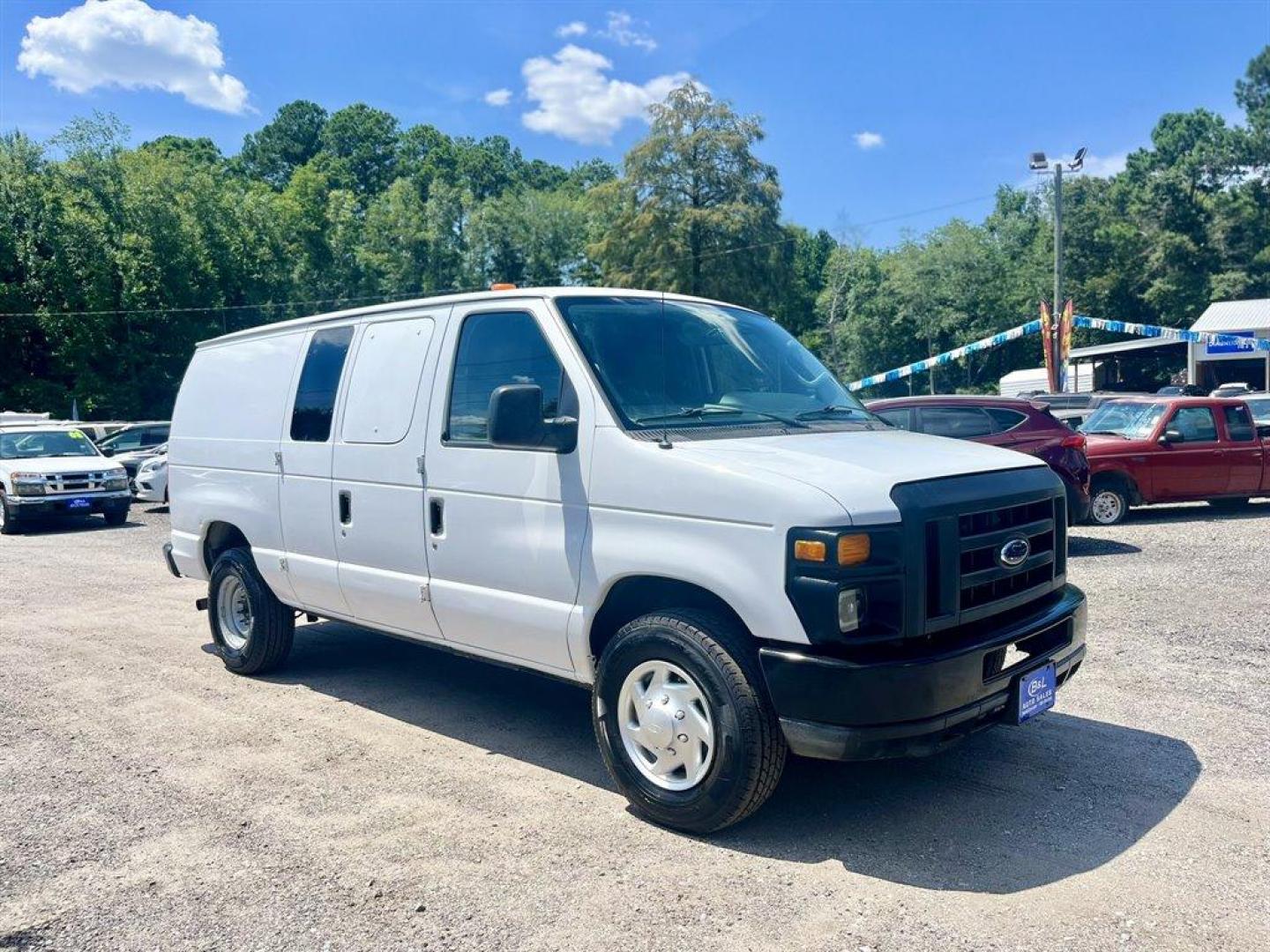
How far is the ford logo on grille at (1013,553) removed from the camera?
13.4ft

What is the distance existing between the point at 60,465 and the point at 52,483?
17.9 inches

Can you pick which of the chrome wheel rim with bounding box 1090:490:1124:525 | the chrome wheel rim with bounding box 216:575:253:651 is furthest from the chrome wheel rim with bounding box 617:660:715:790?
the chrome wheel rim with bounding box 1090:490:1124:525

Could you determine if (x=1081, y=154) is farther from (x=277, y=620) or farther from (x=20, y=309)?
(x=20, y=309)

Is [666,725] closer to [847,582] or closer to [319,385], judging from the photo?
[847,582]

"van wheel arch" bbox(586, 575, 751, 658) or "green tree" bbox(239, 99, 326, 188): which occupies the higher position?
"green tree" bbox(239, 99, 326, 188)

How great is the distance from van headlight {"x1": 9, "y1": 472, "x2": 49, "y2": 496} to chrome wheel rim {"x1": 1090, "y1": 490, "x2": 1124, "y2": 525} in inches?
634

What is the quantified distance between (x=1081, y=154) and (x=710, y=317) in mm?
30165

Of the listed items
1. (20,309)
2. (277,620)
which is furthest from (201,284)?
(277,620)

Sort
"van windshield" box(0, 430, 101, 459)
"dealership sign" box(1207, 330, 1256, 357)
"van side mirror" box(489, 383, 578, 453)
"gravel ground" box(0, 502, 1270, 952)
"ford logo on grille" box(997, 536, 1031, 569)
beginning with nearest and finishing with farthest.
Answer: "gravel ground" box(0, 502, 1270, 952)
"ford logo on grille" box(997, 536, 1031, 569)
"van side mirror" box(489, 383, 578, 453)
"van windshield" box(0, 430, 101, 459)
"dealership sign" box(1207, 330, 1256, 357)

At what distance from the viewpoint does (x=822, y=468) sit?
12.7 ft

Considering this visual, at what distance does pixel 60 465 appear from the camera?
658 inches

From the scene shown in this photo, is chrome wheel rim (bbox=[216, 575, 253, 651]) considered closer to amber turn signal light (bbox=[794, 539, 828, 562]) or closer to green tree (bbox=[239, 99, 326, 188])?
amber turn signal light (bbox=[794, 539, 828, 562])

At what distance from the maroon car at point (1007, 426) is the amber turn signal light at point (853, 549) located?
7758 millimetres

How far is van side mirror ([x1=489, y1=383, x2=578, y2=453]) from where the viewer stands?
4312 mm
